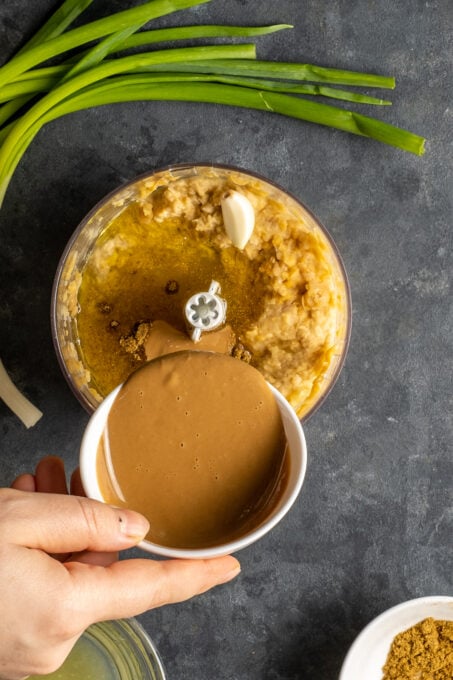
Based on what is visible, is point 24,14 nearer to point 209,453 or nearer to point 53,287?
point 53,287

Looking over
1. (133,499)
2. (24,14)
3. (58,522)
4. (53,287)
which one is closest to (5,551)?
(58,522)

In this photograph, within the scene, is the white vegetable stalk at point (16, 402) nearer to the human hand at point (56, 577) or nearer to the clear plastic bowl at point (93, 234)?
the clear plastic bowl at point (93, 234)

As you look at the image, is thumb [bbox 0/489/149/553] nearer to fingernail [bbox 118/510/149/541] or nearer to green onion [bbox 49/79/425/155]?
fingernail [bbox 118/510/149/541]

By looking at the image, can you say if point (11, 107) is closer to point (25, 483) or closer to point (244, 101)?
point (244, 101)

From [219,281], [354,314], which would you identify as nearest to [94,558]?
[219,281]

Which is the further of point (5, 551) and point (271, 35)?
point (271, 35)

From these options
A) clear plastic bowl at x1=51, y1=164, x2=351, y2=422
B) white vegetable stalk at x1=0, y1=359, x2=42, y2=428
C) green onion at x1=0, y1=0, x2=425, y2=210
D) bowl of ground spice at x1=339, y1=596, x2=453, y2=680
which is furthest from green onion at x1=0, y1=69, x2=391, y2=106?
bowl of ground spice at x1=339, y1=596, x2=453, y2=680
